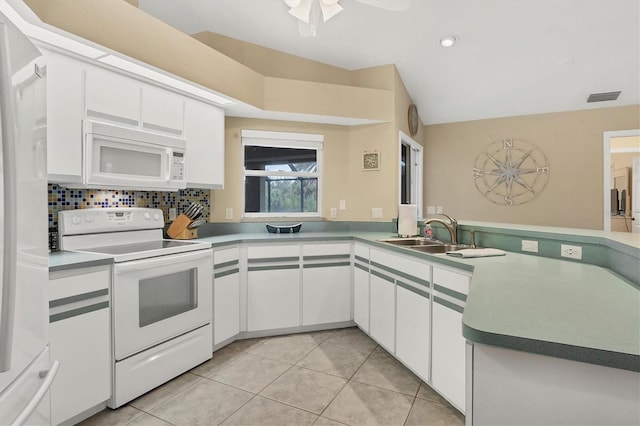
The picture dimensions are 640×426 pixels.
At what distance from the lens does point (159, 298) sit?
7.22 ft

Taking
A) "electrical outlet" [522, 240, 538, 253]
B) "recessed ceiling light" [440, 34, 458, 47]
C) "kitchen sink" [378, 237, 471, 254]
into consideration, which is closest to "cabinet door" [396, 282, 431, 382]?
"kitchen sink" [378, 237, 471, 254]

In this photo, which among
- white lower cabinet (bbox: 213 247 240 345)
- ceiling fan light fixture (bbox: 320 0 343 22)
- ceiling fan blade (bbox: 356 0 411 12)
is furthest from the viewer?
white lower cabinet (bbox: 213 247 240 345)

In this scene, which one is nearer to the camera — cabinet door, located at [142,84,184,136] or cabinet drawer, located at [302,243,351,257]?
cabinet door, located at [142,84,184,136]

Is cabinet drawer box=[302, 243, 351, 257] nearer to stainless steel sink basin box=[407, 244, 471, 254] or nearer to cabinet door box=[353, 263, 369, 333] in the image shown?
cabinet door box=[353, 263, 369, 333]

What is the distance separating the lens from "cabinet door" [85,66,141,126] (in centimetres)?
206

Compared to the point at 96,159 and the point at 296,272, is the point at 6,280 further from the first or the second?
the point at 296,272

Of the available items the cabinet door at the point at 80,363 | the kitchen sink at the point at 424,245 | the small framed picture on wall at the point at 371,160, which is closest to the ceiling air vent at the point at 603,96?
the small framed picture on wall at the point at 371,160

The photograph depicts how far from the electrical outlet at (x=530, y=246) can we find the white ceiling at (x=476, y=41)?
6.68ft

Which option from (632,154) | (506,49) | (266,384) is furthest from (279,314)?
(632,154)

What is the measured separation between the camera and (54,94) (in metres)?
1.88

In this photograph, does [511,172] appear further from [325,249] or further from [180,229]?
[180,229]

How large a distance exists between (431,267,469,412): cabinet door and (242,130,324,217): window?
77.2 inches

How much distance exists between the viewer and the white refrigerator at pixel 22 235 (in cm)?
80

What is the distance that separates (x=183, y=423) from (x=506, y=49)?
13.5 ft
